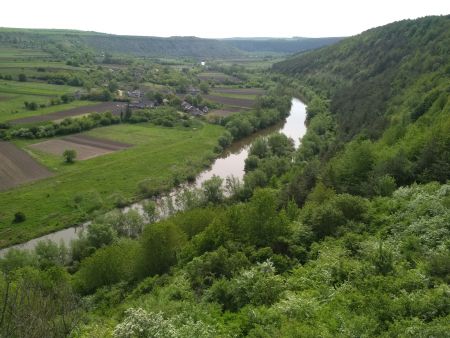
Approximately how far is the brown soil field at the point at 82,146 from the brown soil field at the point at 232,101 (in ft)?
221

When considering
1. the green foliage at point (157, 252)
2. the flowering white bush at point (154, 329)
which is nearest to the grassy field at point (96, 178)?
the green foliage at point (157, 252)

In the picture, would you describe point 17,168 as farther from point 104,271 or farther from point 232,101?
point 232,101

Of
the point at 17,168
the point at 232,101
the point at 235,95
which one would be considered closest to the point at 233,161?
the point at 17,168

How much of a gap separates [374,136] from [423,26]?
3450 inches

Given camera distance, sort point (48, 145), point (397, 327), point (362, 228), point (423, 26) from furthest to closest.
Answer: point (423, 26)
point (48, 145)
point (362, 228)
point (397, 327)

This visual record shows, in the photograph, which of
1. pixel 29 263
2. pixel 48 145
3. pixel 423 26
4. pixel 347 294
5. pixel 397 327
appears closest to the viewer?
pixel 397 327

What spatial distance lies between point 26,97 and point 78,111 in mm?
27220

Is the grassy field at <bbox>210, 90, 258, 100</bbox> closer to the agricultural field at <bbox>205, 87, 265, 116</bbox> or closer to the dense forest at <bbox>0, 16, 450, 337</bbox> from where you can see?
the agricultural field at <bbox>205, 87, 265, 116</bbox>

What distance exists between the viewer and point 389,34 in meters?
155

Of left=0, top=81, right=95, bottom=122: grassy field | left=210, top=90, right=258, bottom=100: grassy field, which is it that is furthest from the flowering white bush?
left=210, top=90, right=258, bottom=100: grassy field

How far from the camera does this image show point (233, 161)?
91312 mm

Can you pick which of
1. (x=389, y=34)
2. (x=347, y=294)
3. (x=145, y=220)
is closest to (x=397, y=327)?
(x=347, y=294)

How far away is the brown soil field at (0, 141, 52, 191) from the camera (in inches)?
2775

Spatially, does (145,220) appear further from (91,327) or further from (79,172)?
(91,327)
